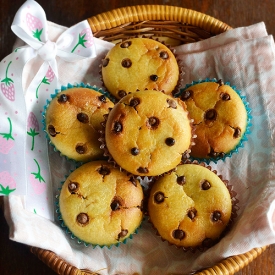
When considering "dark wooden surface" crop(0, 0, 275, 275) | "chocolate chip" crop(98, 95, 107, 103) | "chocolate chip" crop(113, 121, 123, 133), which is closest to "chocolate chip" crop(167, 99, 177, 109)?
"chocolate chip" crop(113, 121, 123, 133)

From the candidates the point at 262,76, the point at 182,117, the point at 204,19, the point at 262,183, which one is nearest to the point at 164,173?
the point at 182,117

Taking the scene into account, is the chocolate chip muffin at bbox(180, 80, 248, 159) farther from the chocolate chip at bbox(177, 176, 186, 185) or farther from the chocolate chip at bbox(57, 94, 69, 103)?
the chocolate chip at bbox(57, 94, 69, 103)

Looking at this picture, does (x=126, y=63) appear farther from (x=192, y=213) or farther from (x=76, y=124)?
(x=192, y=213)

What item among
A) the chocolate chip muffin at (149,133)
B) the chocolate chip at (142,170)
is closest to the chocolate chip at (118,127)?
the chocolate chip muffin at (149,133)

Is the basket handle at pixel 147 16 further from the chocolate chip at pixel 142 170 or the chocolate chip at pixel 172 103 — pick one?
the chocolate chip at pixel 142 170

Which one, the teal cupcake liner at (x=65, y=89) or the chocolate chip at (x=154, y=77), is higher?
the chocolate chip at (x=154, y=77)

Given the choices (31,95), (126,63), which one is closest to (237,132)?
(126,63)
